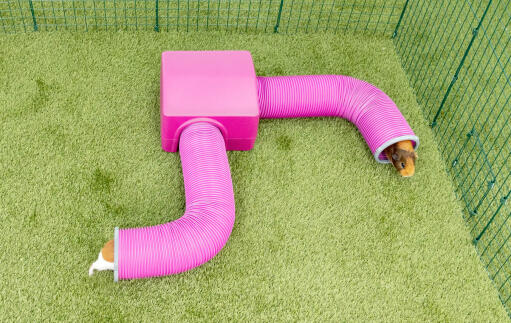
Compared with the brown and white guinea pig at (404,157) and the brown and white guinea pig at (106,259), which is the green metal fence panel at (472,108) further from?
the brown and white guinea pig at (106,259)

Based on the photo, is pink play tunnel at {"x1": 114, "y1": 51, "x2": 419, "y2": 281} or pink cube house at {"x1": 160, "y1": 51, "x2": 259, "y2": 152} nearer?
pink play tunnel at {"x1": 114, "y1": 51, "x2": 419, "y2": 281}

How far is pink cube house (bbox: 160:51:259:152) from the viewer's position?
114 inches

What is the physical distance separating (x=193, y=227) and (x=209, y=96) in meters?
0.70

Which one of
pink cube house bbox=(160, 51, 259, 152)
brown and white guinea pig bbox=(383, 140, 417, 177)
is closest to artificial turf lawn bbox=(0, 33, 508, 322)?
brown and white guinea pig bbox=(383, 140, 417, 177)

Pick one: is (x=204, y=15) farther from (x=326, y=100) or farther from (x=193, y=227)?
(x=193, y=227)

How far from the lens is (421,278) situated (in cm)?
278

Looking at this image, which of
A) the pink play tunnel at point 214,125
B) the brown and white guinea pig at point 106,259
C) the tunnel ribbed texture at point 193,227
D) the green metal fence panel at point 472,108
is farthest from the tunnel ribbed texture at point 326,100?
the brown and white guinea pig at point 106,259

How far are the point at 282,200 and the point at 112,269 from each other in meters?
0.88

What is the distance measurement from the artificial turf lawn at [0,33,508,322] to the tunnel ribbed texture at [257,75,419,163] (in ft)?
0.29

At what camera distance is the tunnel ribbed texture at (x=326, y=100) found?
3.19 metres

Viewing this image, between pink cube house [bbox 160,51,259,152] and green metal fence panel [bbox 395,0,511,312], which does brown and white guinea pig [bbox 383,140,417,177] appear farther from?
pink cube house [bbox 160,51,259,152]

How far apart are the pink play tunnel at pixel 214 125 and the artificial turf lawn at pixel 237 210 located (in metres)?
0.13

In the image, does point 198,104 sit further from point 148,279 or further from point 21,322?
point 21,322

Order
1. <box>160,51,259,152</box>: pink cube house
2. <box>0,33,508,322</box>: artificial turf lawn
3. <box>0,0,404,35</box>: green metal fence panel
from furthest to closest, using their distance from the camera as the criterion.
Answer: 1. <box>0,0,404,35</box>: green metal fence panel
2. <box>160,51,259,152</box>: pink cube house
3. <box>0,33,508,322</box>: artificial turf lawn
